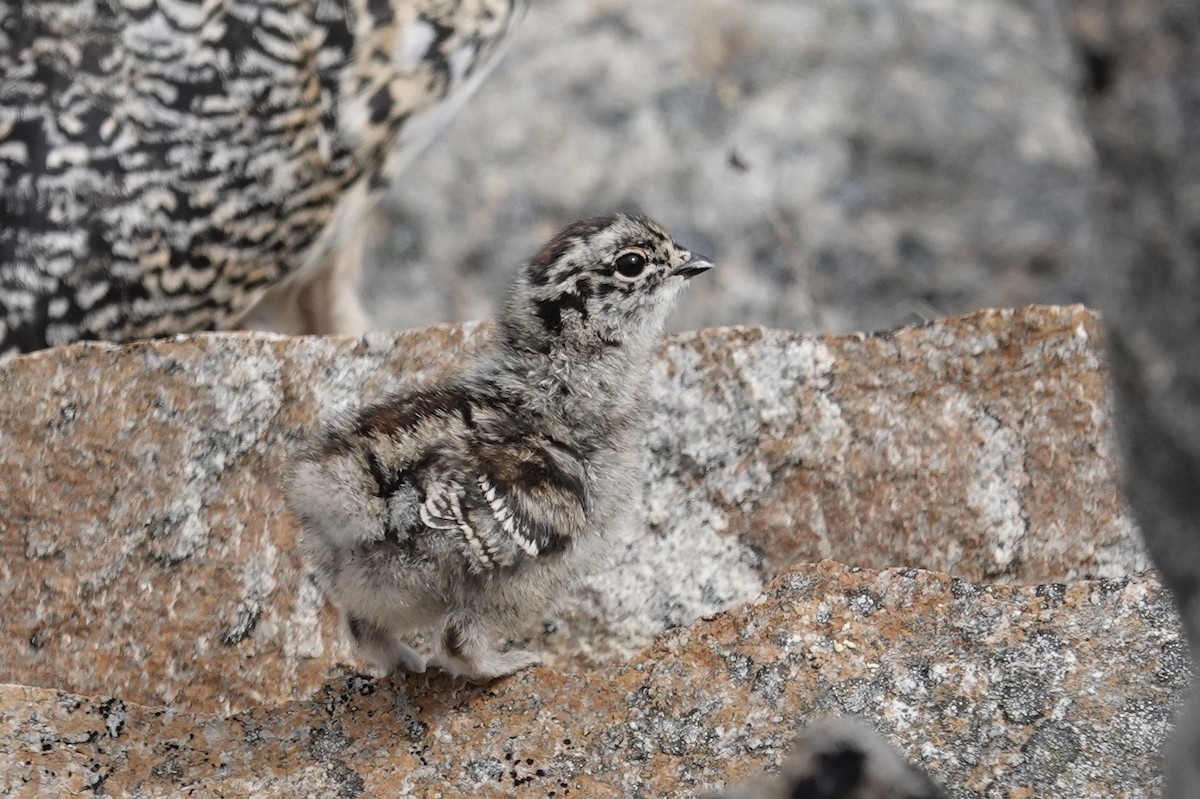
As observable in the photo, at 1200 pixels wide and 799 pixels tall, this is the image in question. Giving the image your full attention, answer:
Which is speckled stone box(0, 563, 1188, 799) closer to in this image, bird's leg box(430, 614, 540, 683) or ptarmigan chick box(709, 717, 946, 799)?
bird's leg box(430, 614, 540, 683)

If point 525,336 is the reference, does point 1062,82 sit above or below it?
above

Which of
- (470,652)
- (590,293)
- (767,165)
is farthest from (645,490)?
(767,165)

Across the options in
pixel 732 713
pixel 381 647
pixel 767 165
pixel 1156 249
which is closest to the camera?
pixel 1156 249

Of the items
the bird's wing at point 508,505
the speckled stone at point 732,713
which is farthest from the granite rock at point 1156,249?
the bird's wing at point 508,505

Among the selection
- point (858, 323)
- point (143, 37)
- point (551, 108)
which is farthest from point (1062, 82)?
point (143, 37)

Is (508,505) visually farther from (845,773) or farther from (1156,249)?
(1156,249)

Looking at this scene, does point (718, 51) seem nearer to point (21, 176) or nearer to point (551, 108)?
point (551, 108)
